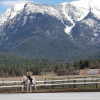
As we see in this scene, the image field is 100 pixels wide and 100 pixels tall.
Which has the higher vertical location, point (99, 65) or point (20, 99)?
→ point (99, 65)

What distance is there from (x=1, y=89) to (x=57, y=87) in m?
7.74

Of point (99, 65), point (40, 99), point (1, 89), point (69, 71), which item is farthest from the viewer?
point (99, 65)

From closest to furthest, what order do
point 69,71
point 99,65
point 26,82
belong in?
point 26,82 → point 69,71 → point 99,65

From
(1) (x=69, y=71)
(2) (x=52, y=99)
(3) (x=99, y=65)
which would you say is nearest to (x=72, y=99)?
(2) (x=52, y=99)

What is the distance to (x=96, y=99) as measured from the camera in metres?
31.6

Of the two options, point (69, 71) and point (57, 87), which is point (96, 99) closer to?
point (57, 87)

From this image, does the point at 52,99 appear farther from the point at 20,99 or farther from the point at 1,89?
the point at 1,89

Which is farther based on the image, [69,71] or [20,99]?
[69,71]

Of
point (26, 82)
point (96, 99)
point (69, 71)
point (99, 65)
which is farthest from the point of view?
point (99, 65)

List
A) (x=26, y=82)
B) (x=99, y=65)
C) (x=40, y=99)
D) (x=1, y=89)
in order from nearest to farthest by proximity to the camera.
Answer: (x=40, y=99) → (x=26, y=82) → (x=1, y=89) → (x=99, y=65)

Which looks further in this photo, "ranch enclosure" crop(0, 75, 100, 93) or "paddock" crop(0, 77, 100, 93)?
"paddock" crop(0, 77, 100, 93)

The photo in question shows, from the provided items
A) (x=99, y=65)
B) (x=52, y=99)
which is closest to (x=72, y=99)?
(x=52, y=99)

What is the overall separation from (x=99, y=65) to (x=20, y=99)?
A: 141m

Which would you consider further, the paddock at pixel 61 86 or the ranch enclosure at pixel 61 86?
the paddock at pixel 61 86
